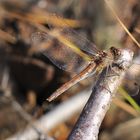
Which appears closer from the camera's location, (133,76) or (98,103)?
(98,103)

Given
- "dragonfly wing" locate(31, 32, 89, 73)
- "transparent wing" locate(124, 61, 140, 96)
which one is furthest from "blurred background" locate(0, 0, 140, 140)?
"transparent wing" locate(124, 61, 140, 96)

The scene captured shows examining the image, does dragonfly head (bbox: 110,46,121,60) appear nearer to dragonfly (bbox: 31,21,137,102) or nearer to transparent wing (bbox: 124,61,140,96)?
dragonfly (bbox: 31,21,137,102)

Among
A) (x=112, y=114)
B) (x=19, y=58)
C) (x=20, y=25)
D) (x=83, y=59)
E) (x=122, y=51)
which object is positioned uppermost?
(x=20, y=25)

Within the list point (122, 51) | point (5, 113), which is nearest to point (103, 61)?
point (122, 51)

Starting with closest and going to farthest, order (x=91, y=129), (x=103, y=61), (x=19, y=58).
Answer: (x=91, y=129), (x=103, y=61), (x=19, y=58)

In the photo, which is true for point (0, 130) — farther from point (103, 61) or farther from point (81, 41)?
point (103, 61)

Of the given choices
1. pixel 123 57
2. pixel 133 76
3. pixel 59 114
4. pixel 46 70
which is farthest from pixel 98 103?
pixel 46 70

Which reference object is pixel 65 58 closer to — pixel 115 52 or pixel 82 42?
pixel 82 42
